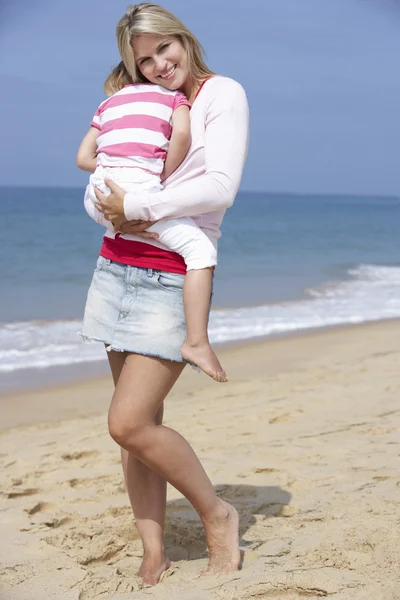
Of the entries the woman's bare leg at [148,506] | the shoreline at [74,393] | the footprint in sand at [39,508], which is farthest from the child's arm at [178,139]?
the shoreline at [74,393]

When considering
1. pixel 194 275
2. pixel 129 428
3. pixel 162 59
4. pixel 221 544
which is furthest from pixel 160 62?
pixel 221 544

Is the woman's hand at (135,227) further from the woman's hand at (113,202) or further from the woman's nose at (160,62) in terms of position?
the woman's nose at (160,62)

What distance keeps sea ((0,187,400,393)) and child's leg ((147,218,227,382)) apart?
4163 mm

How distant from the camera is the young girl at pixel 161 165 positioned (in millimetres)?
2420

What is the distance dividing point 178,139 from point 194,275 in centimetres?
43

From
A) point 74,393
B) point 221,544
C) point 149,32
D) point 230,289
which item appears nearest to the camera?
point 149,32

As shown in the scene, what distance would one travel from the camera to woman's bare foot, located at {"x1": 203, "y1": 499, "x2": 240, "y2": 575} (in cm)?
261

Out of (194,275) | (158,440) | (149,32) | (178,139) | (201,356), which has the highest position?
(149,32)

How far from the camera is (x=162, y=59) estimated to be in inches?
97.3

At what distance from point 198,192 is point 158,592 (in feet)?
4.20

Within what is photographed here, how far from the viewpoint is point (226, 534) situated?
104 inches

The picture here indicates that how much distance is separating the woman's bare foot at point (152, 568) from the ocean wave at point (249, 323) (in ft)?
14.2

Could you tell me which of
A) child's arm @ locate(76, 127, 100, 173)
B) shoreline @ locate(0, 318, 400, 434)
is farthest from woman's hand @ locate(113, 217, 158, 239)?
shoreline @ locate(0, 318, 400, 434)

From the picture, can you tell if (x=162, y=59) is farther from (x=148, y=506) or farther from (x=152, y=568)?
(x=152, y=568)
